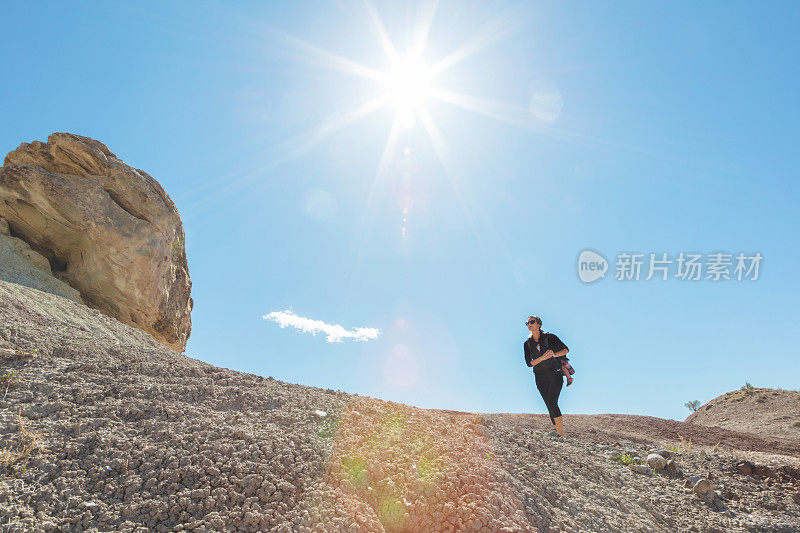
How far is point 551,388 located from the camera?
7.64 m

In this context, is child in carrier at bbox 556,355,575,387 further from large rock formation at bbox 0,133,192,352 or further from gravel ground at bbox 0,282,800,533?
large rock formation at bbox 0,133,192,352

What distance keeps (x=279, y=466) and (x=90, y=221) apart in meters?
12.0

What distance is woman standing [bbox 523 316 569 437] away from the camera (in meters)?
7.63

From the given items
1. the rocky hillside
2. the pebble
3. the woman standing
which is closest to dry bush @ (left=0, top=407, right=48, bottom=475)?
the woman standing

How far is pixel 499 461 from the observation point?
186 inches

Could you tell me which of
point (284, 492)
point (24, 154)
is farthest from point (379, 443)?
point (24, 154)

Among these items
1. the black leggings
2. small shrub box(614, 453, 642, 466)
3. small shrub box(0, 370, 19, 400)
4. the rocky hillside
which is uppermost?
the rocky hillside

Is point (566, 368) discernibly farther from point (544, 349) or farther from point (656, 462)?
point (656, 462)

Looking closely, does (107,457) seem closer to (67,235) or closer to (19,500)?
(19,500)

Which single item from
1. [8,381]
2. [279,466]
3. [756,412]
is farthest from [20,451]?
[756,412]

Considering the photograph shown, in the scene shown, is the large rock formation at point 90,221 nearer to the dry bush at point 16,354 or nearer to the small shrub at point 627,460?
the dry bush at point 16,354

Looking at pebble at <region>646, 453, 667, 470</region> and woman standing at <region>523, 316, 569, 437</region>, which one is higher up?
woman standing at <region>523, 316, 569, 437</region>

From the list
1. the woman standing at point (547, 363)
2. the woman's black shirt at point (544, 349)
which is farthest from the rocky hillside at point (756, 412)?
the woman's black shirt at point (544, 349)

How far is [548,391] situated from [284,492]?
574 centimetres
